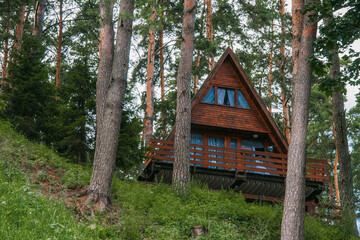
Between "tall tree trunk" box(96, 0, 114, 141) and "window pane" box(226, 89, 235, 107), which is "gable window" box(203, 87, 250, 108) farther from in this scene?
"tall tree trunk" box(96, 0, 114, 141)

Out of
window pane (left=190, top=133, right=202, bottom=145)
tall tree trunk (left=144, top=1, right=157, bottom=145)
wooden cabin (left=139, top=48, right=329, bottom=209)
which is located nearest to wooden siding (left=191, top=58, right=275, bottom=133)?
wooden cabin (left=139, top=48, right=329, bottom=209)

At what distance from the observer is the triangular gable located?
18922mm

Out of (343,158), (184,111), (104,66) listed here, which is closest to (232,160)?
(184,111)

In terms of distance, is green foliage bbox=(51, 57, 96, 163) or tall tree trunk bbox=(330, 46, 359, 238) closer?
tall tree trunk bbox=(330, 46, 359, 238)

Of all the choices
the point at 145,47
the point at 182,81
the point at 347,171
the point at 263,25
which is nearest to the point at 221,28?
the point at 263,25

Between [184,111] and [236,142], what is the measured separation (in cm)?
605

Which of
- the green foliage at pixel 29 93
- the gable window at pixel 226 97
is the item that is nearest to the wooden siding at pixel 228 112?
the gable window at pixel 226 97

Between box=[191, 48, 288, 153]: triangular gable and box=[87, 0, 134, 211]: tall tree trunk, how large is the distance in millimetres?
7180

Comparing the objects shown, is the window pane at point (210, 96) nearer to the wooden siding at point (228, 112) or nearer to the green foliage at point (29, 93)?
the wooden siding at point (228, 112)

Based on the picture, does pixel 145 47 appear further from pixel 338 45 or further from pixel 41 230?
pixel 41 230

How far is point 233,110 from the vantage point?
19.6 meters

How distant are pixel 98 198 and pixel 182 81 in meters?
6.31

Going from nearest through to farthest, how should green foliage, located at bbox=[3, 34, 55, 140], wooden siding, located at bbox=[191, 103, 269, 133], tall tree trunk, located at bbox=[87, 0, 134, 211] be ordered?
tall tree trunk, located at bbox=[87, 0, 134, 211] < green foliage, located at bbox=[3, 34, 55, 140] < wooden siding, located at bbox=[191, 103, 269, 133]

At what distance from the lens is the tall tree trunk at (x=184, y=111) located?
13.9m
